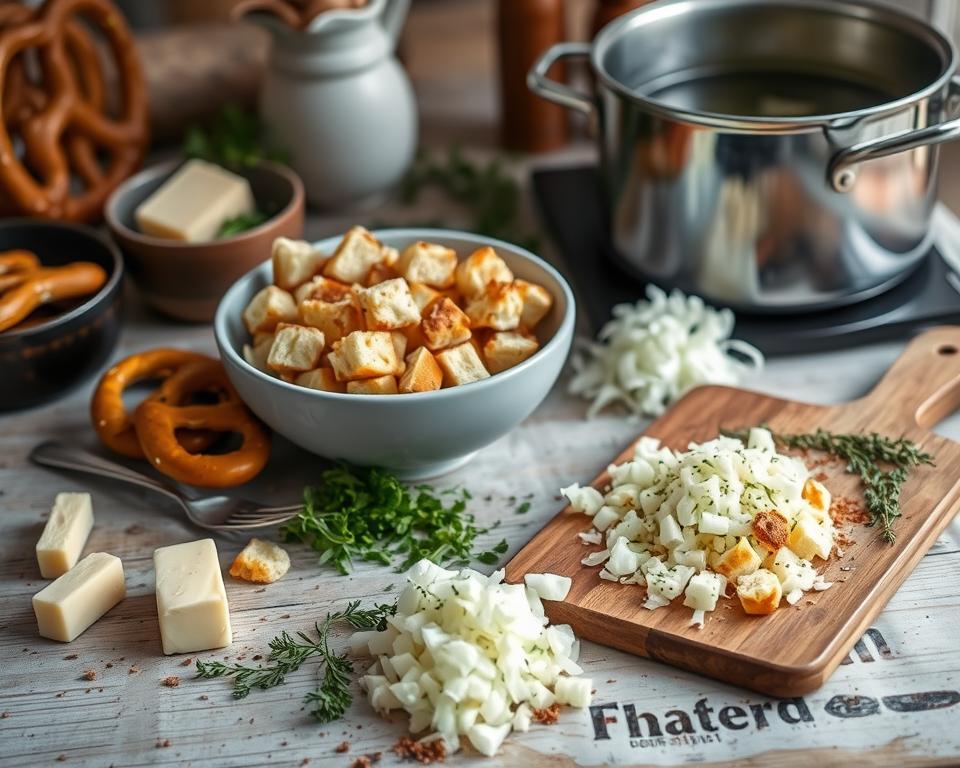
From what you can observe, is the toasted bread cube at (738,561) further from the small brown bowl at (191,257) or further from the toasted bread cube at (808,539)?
the small brown bowl at (191,257)

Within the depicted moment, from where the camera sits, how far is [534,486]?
1543mm

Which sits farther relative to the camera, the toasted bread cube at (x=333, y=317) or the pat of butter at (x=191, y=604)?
the toasted bread cube at (x=333, y=317)

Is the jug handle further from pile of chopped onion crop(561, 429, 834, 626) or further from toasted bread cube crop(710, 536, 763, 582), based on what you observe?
toasted bread cube crop(710, 536, 763, 582)

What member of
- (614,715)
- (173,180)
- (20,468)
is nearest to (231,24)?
(173,180)

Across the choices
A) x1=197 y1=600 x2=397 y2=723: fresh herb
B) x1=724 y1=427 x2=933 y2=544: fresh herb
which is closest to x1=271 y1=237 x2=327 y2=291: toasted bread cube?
x1=197 y1=600 x2=397 y2=723: fresh herb

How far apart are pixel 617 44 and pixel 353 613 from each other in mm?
1061

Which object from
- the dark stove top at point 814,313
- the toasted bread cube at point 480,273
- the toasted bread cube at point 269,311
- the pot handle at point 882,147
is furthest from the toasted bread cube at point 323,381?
the pot handle at point 882,147

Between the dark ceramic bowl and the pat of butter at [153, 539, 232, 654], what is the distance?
0.51 m

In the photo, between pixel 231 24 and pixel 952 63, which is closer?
pixel 952 63

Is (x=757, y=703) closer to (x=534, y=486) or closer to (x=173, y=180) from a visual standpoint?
(x=534, y=486)

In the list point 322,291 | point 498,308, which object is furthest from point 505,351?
point 322,291

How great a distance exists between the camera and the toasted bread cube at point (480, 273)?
4.89ft

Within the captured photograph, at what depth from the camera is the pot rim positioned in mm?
1528

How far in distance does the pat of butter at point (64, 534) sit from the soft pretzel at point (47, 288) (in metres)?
0.30
